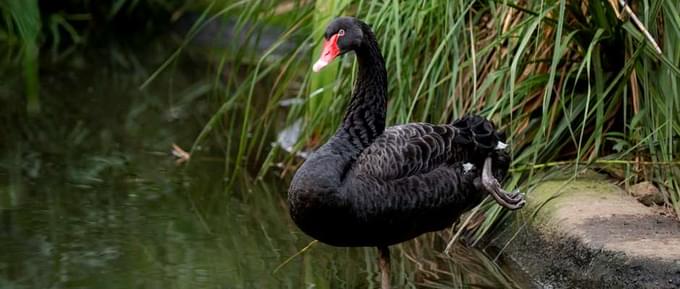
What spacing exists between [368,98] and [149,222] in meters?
1.26

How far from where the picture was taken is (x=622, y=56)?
14.2 ft

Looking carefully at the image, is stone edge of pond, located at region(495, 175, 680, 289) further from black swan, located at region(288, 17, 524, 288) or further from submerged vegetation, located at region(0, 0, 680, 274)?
black swan, located at region(288, 17, 524, 288)

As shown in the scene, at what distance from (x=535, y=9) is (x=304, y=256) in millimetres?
1199

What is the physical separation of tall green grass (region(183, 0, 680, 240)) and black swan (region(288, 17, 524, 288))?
327 millimetres

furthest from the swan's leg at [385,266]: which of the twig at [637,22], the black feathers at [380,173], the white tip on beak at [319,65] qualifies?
the twig at [637,22]

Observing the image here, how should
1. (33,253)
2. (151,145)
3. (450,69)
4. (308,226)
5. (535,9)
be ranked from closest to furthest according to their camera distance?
(308,226) < (33,253) < (535,9) < (450,69) < (151,145)

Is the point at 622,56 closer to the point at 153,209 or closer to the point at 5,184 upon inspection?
the point at 153,209

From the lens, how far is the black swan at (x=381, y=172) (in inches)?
127

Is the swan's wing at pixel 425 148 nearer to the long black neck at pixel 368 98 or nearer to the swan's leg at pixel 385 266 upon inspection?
the long black neck at pixel 368 98

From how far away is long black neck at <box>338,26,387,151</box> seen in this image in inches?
140

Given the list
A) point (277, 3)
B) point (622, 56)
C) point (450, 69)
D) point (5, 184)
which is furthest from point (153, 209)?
point (622, 56)

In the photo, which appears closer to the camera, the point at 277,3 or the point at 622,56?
the point at 622,56

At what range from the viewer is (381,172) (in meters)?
3.35

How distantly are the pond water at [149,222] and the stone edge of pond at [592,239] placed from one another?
113 mm
